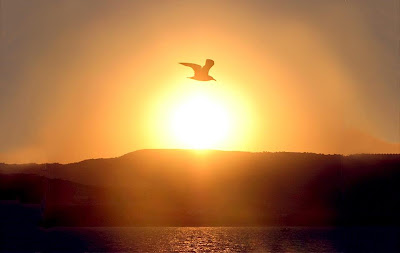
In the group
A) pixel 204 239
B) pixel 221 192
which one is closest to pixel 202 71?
pixel 204 239

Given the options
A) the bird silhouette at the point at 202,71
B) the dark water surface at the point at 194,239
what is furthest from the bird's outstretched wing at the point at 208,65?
the dark water surface at the point at 194,239

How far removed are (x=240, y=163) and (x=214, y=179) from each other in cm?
828

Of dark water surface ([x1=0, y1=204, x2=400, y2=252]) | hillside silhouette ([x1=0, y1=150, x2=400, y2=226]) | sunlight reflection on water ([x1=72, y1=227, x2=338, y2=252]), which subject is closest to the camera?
dark water surface ([x1=0, y1=204, x2=400, y2=252])

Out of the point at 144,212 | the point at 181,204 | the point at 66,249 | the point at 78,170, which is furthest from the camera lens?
the point at 78,170

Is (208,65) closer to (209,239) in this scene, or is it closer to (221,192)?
(209,239)

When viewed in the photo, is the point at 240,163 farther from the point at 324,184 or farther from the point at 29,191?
the point at 29,191

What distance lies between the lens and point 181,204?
126250 mm

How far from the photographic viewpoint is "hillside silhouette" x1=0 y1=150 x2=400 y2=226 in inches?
4646

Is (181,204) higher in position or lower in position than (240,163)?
lower

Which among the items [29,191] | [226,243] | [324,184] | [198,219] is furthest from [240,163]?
[226,243]

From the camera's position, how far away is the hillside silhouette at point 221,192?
11800cm

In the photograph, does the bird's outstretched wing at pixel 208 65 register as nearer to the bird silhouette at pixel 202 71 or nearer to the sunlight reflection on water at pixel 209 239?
the bird silhouette at pixel 202 71

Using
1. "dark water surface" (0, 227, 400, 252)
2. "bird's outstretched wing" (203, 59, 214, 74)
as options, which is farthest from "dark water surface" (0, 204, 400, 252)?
"bird's outstretched wing" (203, 59, 214, 74)

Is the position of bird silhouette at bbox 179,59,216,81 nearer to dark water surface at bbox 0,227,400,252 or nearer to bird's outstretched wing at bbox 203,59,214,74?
bird's outstretched wing at bbox 203,59,214,74
